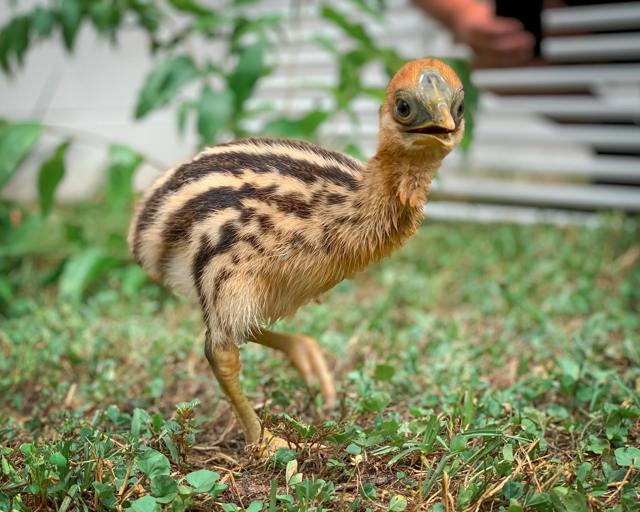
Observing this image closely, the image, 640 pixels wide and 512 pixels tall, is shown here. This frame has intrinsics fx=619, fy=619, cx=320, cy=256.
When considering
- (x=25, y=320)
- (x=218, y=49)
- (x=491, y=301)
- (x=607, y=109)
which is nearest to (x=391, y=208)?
(x=491, y=301)

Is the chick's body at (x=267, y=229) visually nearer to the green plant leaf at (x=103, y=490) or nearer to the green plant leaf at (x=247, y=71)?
the green plant leaf at (x=103, y=490)

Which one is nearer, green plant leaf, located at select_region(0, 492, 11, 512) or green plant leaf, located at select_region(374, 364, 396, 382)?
green plant leaf, located at select_region(0, 492, 11, 512)

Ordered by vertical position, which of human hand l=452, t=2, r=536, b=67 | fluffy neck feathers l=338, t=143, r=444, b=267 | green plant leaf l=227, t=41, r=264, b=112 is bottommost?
fluffy neck feathers l=338, t=143, r=444, b=267

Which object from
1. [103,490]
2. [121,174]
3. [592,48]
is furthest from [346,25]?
[103,490]

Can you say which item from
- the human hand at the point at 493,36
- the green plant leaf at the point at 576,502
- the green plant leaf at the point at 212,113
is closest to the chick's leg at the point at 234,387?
the green plant leaf at the point at 576,502

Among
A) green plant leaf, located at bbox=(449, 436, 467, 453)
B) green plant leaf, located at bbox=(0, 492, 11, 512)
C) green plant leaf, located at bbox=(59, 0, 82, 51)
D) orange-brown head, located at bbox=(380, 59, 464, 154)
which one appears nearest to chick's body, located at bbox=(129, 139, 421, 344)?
orange-brown head, located at bbox=(380, 59, 464, 154)

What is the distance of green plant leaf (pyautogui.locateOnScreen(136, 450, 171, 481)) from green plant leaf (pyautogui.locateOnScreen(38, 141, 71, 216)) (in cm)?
209

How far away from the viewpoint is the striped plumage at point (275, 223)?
1745 mm

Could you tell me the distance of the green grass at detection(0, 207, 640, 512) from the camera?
161 centimetres

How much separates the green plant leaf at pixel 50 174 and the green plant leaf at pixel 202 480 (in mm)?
2207

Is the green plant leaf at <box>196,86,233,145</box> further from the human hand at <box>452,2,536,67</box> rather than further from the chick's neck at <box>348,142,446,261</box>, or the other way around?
the chick's neck at <box>348,142,446,261</box>

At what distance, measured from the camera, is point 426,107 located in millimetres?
1533

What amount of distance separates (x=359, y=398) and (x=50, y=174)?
7.03ft

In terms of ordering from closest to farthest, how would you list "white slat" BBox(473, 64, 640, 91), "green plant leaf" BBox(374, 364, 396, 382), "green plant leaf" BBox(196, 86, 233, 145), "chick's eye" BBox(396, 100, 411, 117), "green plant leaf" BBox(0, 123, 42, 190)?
"chick's eye" BBox(396, 100, 411, 117) < "green plant leaf" BBox(374, 364, 396, 382) < "green plant leaf" BBox(0, 123, 42, 190) < "green plant leaf" BBox(196, 86, 233, 145) < "white slat" BBox(473, 64, 640, 91)
